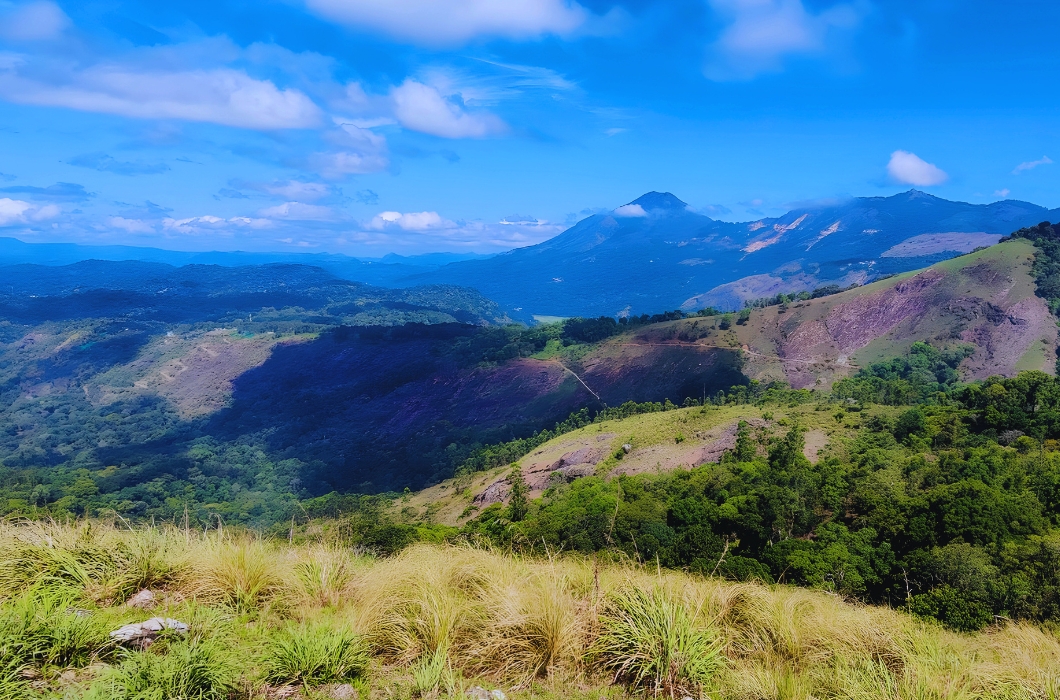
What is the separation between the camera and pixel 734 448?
34.4m

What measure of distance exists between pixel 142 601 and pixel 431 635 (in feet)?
9.50

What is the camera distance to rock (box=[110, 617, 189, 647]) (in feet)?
14.3

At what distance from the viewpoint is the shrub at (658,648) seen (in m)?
4.43

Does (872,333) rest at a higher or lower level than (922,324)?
lower

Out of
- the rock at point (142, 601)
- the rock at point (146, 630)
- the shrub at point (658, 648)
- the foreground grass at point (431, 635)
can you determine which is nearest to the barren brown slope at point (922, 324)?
the foreground grass at point (431, 635)

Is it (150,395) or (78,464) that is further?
(150,395)

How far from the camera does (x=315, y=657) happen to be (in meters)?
4.31

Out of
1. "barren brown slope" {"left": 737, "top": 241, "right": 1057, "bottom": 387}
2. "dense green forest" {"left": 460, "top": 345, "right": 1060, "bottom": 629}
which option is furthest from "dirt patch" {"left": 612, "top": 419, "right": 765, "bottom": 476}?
"barren brown slope" {"left": 737, "top": 241, "right": 1057, "bottom": 387}

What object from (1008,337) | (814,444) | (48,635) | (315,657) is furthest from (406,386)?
(315,657)

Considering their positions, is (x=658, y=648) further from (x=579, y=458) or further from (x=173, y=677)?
(x=579, y=458)

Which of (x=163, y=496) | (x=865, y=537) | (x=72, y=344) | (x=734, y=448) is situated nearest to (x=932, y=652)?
(x=865, y=537)

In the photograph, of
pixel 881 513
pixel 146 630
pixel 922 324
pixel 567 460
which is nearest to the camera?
pixel 146 630

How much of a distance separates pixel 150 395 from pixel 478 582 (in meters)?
124

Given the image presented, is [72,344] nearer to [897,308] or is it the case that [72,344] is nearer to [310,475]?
[310,475]
